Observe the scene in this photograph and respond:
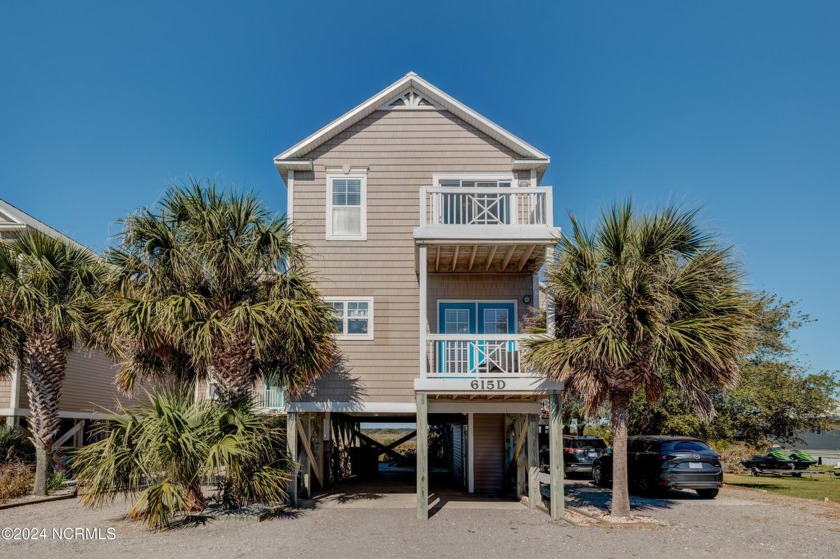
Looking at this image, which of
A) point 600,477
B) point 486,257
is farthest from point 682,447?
point 486,257

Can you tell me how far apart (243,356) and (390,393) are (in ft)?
11.7

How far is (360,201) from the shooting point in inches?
633

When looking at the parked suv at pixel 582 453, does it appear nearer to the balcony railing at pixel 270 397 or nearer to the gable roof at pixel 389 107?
the balcony railing at pixel 270 397

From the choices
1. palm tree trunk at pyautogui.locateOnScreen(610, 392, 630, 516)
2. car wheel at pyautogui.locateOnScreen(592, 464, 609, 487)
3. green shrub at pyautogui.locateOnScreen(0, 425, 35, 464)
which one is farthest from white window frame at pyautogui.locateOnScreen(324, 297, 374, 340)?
green shrub at pyautogui.locateOnScreen(0, 425, 35, 464)

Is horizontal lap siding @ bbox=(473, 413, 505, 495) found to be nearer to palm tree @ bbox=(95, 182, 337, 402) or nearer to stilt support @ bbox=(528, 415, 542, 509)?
stilt support @ bbox=(528, 415, 542, 509)

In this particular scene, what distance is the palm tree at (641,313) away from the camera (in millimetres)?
11852

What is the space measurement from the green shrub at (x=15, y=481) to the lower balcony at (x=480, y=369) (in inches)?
363

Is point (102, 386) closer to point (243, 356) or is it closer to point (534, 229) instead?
point (243, 356)

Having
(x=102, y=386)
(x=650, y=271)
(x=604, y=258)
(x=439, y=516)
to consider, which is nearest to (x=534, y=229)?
(x=604, y=258)

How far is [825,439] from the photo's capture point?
42.1m

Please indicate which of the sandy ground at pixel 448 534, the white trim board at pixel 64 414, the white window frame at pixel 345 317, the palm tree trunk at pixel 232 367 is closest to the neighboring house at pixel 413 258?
the white window frame at pixel 345 317

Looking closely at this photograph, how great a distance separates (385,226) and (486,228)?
313 centimetres

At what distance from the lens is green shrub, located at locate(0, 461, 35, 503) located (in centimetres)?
1438

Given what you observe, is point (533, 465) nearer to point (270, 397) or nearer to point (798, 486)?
point (270, 397)
